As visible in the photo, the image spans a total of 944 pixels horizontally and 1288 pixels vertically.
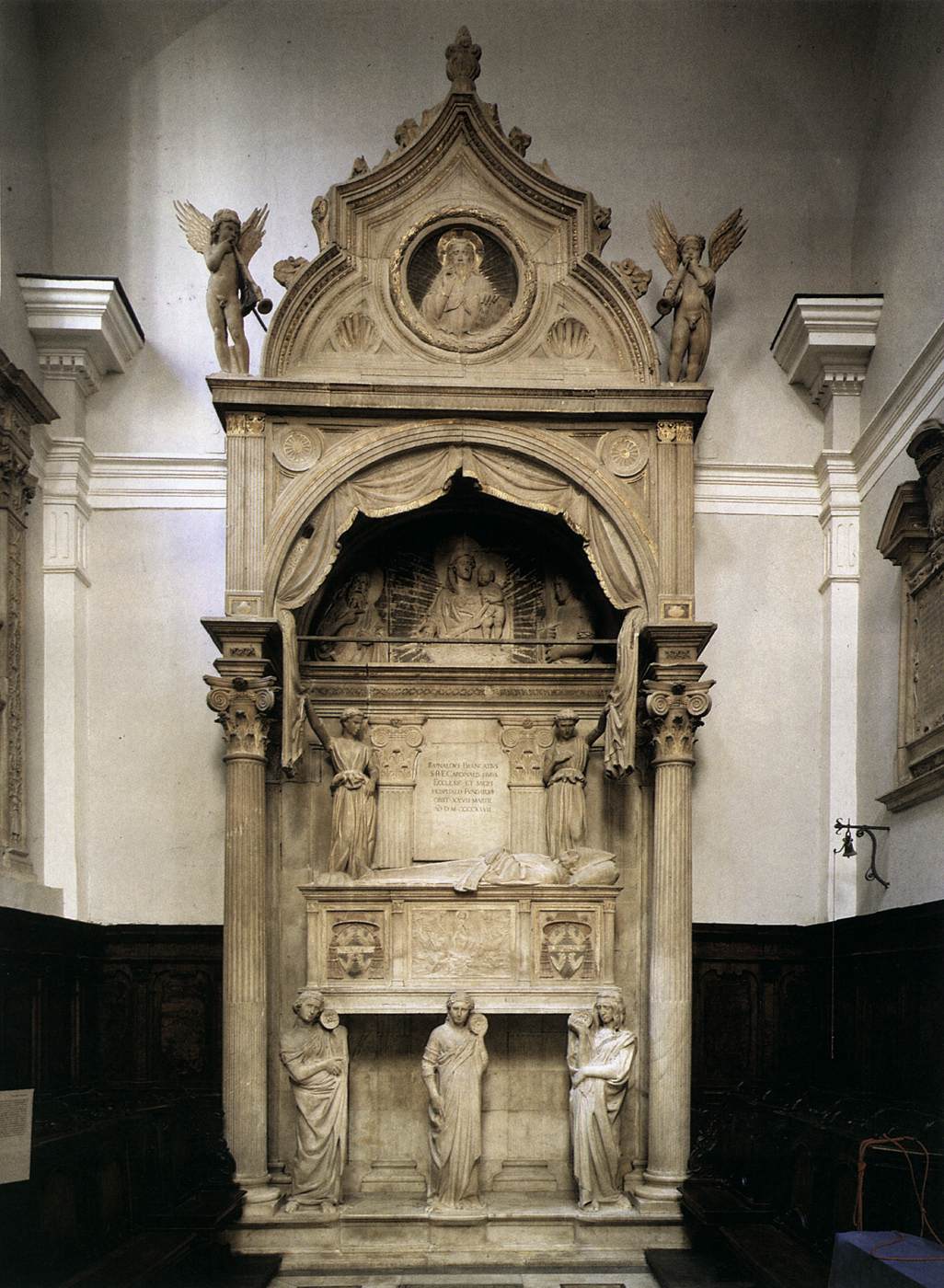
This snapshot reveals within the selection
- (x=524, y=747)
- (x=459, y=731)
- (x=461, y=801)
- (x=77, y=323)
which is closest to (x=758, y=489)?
(x=524, y=747)

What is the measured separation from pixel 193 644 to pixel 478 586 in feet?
7.84

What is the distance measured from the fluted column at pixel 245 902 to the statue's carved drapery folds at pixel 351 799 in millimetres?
595

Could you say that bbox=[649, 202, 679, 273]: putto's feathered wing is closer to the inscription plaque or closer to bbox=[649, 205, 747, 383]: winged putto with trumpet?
bbox=[649, 205, 747, 383]: winged putto with trumpet

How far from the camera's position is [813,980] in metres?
11.0

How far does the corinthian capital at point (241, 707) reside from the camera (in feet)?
32.7

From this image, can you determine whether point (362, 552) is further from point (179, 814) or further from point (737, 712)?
point (737, 712)

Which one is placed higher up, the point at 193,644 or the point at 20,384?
the point at 20,384

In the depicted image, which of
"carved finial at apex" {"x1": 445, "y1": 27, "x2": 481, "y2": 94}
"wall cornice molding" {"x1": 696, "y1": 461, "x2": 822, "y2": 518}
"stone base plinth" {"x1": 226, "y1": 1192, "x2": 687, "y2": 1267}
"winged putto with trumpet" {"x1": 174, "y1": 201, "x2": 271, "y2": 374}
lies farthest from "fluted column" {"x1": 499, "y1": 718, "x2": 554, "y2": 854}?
"carved finial at apex" {"x1": 445, "y1": 27, "x2": 481, "y2": 94}

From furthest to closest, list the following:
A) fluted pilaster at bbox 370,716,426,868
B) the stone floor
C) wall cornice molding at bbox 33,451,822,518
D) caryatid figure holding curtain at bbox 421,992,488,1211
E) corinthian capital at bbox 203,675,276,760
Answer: wall cornice molding at bbox 33,451,822,518
fluted pilaster at bbox 370,716,426,868
corinthian capital at bbox 203,675,276,760
caryatid figure holding curtain at bbox 421,992,488,1211
the stone floor

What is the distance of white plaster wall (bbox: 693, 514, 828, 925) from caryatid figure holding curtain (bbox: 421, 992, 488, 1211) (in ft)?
8.05

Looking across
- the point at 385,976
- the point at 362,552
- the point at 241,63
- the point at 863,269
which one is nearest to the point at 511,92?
the point at 241,63

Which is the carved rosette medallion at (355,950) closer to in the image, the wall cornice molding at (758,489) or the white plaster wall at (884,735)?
the white plaster wall at (884,735)

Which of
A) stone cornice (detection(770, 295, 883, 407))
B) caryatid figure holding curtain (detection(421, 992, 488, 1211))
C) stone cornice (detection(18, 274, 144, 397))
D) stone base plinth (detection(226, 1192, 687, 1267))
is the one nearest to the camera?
stone base plinth (detection(226, 1192, 687, 1267))

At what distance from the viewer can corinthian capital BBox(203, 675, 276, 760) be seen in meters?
9.96
